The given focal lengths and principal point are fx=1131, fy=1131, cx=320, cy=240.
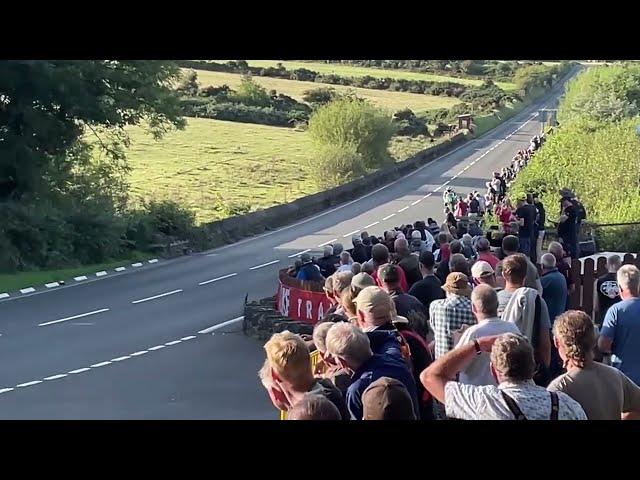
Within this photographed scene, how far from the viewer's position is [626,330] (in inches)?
336

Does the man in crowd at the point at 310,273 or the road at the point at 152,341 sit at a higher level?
the man in crowd at the point at 310,273

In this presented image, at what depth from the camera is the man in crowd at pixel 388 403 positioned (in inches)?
227

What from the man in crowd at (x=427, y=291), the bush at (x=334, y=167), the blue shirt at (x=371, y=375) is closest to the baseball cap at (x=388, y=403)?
the blue shirt at (x=371, y=375)

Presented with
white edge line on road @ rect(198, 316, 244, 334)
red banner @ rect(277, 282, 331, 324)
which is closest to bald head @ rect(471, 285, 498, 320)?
red banner @ rect(277, 282, 331, 324)

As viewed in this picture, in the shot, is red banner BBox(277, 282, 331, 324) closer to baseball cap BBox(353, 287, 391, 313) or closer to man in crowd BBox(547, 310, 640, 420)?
baseball cap BBox(353, 287, 391, 313)

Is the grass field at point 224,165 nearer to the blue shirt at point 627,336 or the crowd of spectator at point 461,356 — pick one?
the crowd of spectator at point 461,356

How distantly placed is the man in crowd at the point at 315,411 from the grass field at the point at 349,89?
91.7 meters

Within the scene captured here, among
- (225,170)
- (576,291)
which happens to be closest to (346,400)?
(576,291)

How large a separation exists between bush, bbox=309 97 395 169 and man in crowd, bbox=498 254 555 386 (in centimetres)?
6139

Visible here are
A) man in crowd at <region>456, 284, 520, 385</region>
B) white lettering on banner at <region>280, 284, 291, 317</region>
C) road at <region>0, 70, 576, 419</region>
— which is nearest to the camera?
man in crowd at <region>456, 284, 520, 385</region>

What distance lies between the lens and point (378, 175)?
196 feet

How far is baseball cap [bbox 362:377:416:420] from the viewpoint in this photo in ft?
18.9
